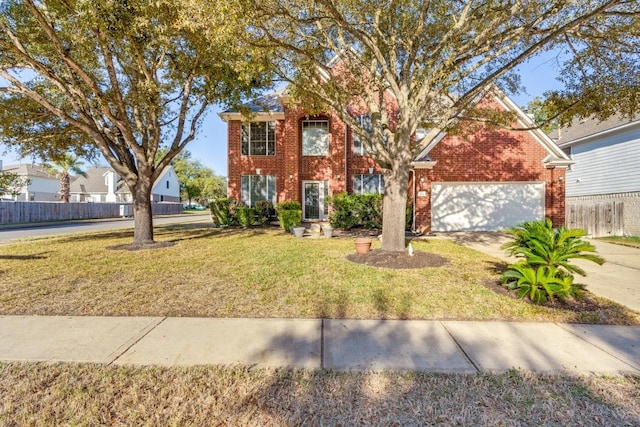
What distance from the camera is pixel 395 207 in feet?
26.0

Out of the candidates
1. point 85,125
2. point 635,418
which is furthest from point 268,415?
point 85,125

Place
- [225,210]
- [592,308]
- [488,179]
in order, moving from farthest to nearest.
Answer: [225,210], [488,179], [592,308]

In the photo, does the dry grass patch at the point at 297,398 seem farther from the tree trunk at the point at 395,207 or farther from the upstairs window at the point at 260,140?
the upstairs window at the point at 260,140

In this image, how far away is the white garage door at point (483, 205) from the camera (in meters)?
13.7

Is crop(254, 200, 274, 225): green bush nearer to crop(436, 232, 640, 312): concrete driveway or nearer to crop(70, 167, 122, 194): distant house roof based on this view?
crop(436, 232, 640, 312): concrete driveway

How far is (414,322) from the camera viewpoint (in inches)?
154

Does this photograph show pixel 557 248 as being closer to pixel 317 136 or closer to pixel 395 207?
pixel 395 207

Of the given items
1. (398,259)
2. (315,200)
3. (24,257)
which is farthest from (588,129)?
(24,257)

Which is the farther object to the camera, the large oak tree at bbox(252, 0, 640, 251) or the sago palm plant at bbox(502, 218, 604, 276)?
the large oak tree at bbox(252, 0, 640, 251)

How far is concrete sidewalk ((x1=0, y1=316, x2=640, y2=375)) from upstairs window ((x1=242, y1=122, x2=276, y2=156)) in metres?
13.6

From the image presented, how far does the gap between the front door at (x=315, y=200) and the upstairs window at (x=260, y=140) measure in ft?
9.04

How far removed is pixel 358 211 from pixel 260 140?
676cm

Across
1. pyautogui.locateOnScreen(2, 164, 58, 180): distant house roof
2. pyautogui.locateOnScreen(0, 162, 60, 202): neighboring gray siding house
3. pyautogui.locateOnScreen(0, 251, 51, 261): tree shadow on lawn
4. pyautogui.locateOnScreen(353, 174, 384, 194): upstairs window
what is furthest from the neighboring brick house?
pyautogui.locateOnScreen(2, 164, 58, 180): distant house roof

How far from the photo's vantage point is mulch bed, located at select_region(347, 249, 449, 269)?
690 centimetres
